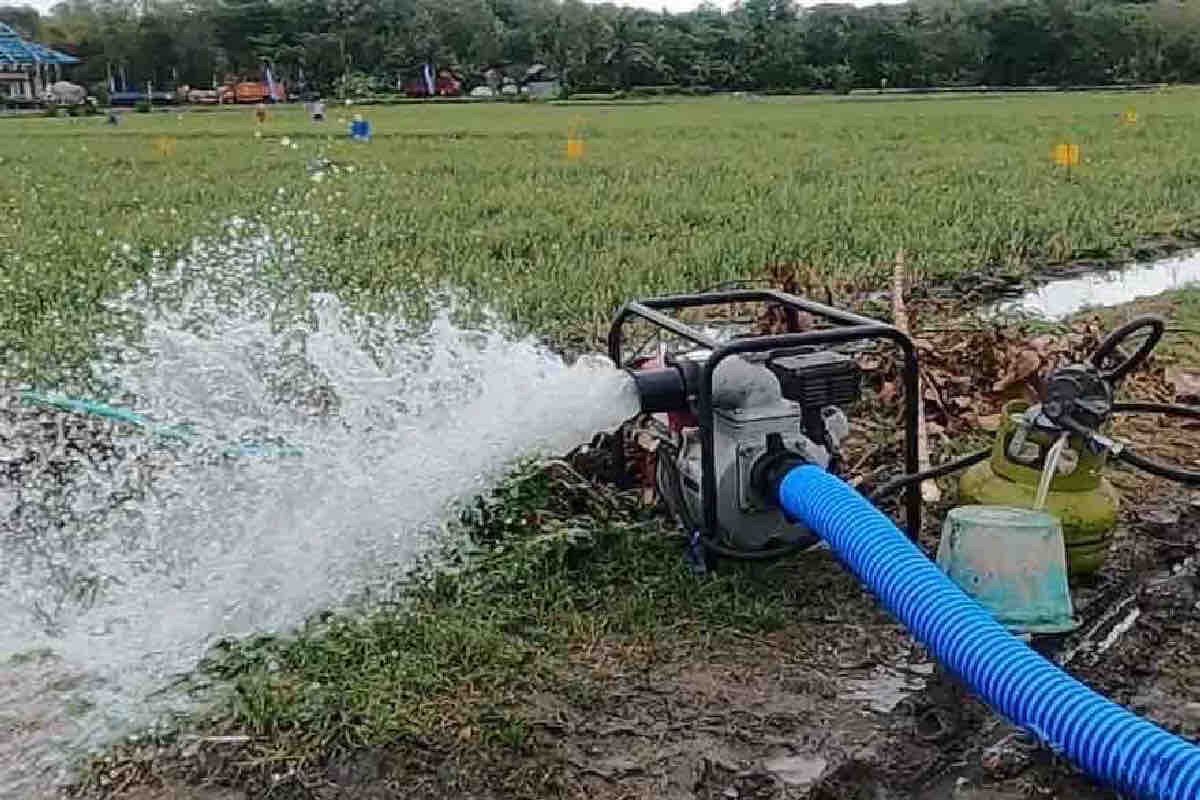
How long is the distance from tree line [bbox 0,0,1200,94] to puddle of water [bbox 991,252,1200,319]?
4630cm

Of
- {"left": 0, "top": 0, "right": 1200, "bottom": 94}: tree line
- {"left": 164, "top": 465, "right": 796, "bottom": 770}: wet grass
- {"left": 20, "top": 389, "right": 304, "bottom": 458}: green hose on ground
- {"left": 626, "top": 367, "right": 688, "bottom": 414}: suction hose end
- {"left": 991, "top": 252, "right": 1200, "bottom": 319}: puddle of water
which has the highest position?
{"left": 0, "top": 0, "right": 1200, "bottom": 94}: tree line

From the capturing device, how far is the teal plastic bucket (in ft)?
8.29

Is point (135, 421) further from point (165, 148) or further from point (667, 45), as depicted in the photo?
point (667, 45)

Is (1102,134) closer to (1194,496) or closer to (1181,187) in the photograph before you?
(1181,187)

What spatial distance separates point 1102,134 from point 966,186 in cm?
829

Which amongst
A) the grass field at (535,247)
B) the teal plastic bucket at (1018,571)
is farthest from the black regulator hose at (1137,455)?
the grass field at (535,247)

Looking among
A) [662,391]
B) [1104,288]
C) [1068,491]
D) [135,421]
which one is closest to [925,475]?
[1068,491]

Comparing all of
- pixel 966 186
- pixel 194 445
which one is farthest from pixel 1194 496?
pixel 966 186

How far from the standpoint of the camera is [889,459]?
377 cm

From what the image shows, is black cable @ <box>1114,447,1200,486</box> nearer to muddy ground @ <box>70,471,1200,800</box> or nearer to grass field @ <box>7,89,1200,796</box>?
muddy ground @ <box>70,471,1200,800</box>

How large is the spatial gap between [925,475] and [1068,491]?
30 cm

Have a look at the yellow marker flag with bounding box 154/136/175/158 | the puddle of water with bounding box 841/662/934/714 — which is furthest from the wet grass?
the yellow marker flag with bounding box 154/136/175/158

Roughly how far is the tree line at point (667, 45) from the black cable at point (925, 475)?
50.3 m

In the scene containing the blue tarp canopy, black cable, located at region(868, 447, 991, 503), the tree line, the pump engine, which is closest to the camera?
the pump engine
